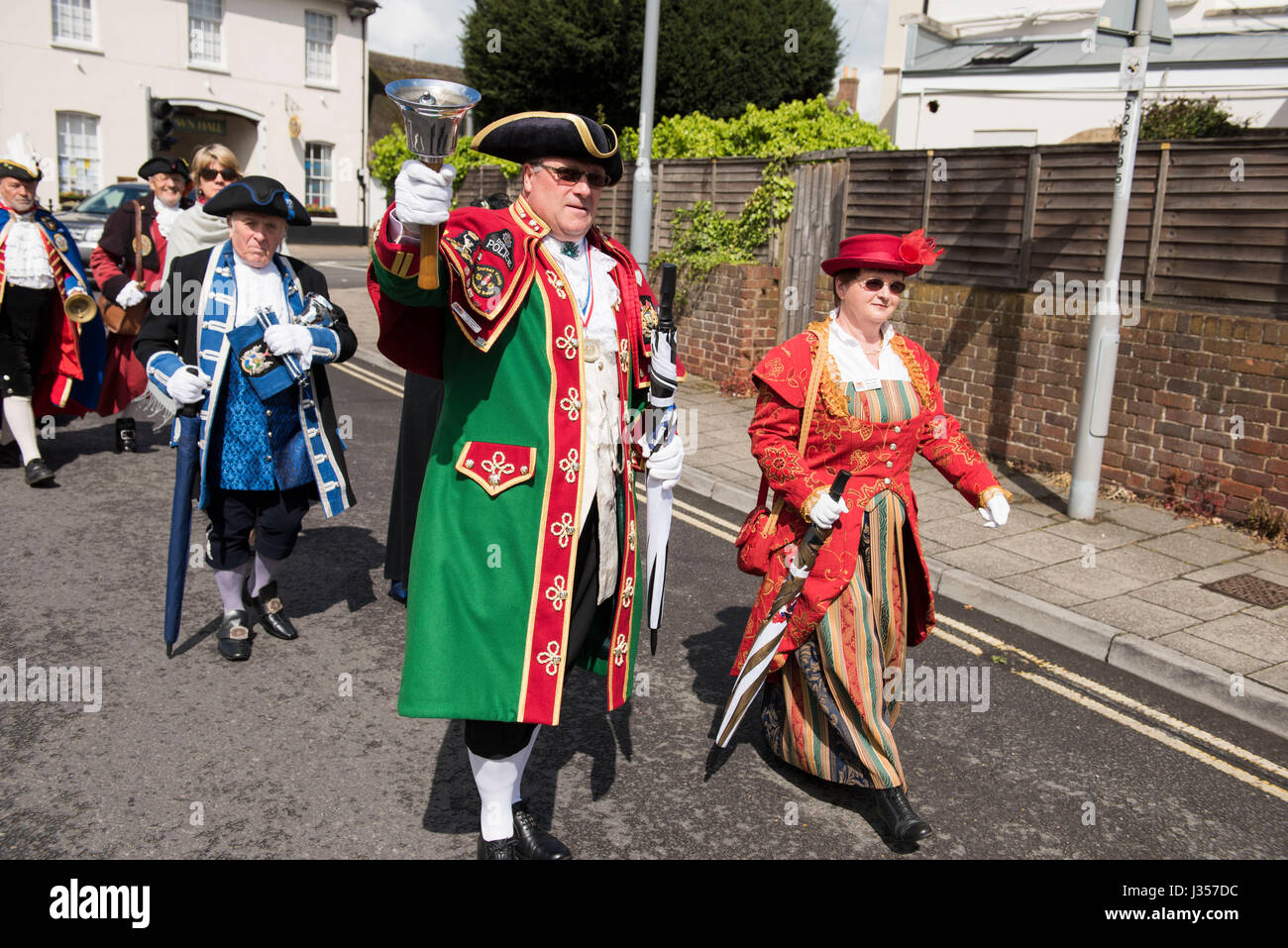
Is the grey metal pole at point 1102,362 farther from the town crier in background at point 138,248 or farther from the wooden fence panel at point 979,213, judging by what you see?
the town crier in background at point 138,248

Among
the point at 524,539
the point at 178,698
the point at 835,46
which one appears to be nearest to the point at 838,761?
the point at 524,539

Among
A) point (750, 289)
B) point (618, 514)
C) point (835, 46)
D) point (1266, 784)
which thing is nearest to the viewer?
point (618, 514)

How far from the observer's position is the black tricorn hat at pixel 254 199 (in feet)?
14.8

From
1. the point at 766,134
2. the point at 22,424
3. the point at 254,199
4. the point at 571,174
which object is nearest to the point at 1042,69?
the point at 766,134

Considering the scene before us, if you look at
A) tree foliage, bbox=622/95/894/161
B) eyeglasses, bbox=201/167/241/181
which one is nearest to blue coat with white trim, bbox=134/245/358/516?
eyeglasses, bbox=201/167/241/181

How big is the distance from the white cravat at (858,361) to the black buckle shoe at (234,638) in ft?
9.48

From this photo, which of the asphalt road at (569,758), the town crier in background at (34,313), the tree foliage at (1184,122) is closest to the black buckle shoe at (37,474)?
the town crier in background at (34,313)

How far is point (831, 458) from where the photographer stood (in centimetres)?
365

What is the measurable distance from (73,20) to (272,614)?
98.3 feet

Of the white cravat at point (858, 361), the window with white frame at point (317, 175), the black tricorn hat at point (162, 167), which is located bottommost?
the white cravat at point (858, 361)

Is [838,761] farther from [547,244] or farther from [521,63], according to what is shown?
[521,63]

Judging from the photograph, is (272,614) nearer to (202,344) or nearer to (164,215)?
(202,344)
